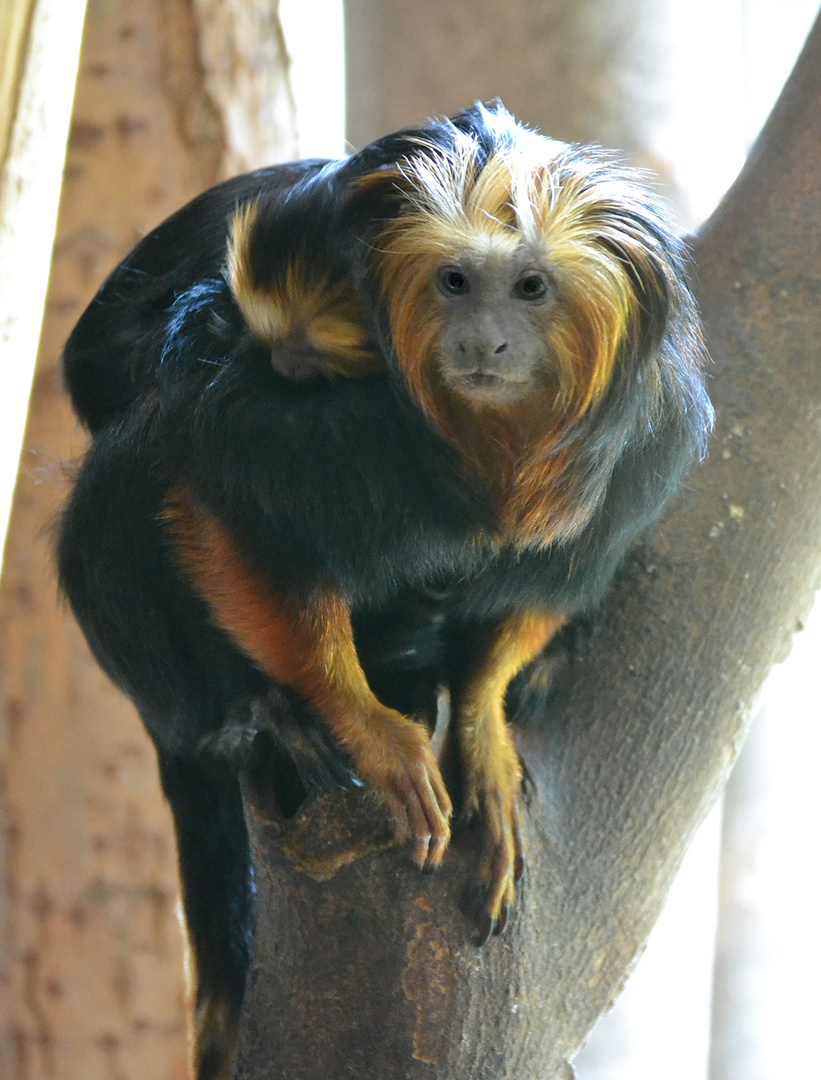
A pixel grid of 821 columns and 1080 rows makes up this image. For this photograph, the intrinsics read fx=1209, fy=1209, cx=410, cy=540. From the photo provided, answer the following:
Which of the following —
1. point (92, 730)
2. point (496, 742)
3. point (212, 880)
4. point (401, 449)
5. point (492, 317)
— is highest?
point (492, 317)

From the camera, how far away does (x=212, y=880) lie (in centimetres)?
199

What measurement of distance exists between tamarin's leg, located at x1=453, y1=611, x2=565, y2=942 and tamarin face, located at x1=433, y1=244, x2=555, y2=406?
1.42ft

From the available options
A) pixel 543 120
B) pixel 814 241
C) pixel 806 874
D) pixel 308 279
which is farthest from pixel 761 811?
pixel 308 279

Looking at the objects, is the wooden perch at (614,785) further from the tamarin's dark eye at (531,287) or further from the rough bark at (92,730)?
the rough bark at (92,730)

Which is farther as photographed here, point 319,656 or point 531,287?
point 319,656

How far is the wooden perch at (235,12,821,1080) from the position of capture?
1467 millimetres

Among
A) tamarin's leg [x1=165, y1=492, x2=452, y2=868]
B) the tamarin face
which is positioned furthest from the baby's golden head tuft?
tamarin's leg [x1=165, y1=492, x2=452, y2=868]

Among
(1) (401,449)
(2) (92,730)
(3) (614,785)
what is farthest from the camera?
(2) (92,730)

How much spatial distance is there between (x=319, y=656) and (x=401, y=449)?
0.30 meters

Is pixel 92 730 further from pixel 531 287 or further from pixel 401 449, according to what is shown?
pixel 531 287

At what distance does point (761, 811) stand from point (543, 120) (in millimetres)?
2405

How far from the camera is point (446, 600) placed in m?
1.77

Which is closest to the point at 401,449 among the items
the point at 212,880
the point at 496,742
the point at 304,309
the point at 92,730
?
the point at 304,309

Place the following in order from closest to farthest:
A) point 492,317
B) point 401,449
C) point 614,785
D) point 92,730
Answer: point 492,317
point 401,449
point 614,785
point 92,730
